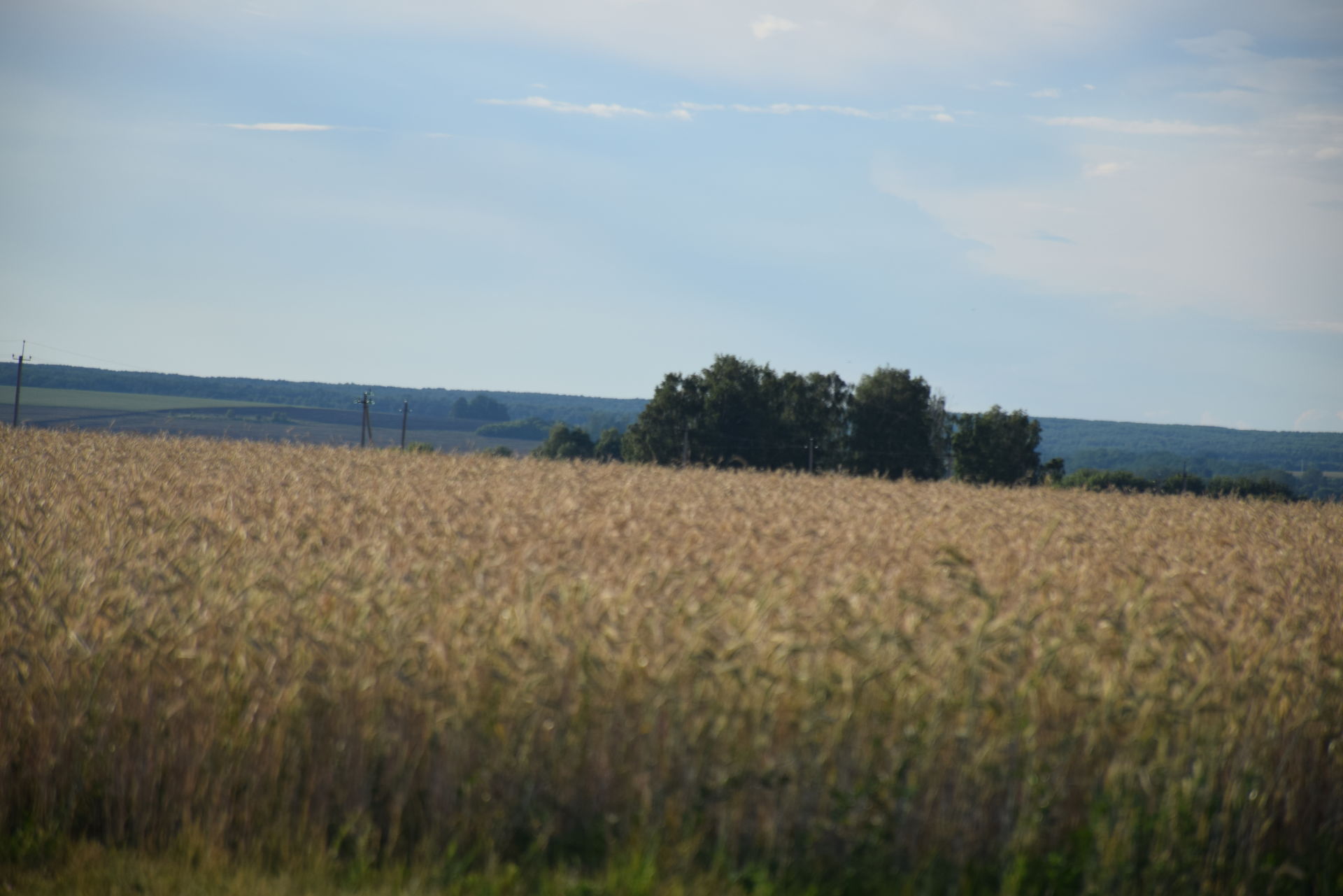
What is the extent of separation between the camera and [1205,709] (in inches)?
260

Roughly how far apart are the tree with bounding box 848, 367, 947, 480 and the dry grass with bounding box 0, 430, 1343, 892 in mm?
66700

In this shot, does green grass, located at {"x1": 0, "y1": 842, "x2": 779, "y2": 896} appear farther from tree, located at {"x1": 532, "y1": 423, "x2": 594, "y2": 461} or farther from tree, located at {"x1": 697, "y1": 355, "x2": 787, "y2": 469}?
tree, located at {"x1": 532, "y1": 423, "x2": 594, "y2": 461}

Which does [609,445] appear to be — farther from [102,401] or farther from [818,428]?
[102,401]

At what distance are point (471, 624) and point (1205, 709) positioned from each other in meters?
4.76

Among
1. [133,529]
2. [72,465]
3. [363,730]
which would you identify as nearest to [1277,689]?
[363,730]

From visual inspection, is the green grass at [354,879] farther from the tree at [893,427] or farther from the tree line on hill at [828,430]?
the tree at [893,427]

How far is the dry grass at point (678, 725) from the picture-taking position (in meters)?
6.25

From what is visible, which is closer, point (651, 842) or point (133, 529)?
point (651, 842)

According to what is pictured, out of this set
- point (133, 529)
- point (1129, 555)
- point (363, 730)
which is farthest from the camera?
point (1129, 555)

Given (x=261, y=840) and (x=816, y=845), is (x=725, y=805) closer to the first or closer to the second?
(x=816, y=845)

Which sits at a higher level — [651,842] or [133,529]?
[133,529]

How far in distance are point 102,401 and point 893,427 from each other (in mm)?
147520

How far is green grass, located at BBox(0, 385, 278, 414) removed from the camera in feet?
497

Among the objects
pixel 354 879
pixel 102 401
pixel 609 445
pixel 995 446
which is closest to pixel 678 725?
pixel 354 879
